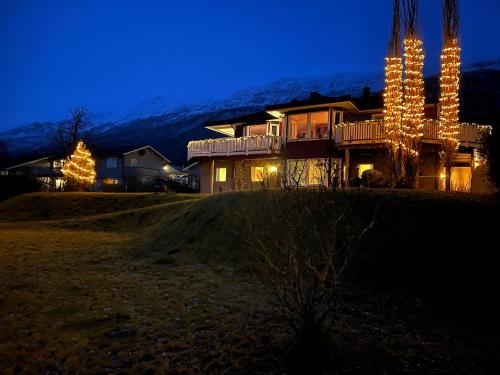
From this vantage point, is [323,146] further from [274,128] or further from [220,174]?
[220,174]

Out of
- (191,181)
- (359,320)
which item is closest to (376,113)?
(359,320)

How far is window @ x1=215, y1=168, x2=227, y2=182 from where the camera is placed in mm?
32625

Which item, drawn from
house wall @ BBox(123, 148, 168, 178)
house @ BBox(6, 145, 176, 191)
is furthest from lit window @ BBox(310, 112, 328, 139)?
house wall @ BBox(123, 148, 168, 178)

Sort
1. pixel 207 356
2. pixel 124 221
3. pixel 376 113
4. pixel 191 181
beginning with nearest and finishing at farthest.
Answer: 1. pixel 207 356
2. pixel 124 221
3. pixel 376 113
4. pixel 191 181

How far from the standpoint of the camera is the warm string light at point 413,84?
67.7ft

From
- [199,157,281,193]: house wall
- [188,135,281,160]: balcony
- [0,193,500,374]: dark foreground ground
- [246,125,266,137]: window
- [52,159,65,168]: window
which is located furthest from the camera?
[52,159,65,168]: window

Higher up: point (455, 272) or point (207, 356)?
point (455, 272)

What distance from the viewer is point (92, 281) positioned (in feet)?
31.1

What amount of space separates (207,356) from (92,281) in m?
5.32

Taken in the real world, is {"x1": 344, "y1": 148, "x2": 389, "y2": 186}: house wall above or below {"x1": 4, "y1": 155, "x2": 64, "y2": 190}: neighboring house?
below

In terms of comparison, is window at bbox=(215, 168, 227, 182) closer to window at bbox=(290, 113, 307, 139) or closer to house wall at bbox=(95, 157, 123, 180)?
window at bbox=(290, 113, 307, 139)

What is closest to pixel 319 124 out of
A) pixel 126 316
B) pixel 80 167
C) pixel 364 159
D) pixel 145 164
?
pixel 364 159

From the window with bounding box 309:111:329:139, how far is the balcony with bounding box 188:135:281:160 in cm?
260

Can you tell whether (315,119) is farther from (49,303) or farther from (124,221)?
(49,303)
